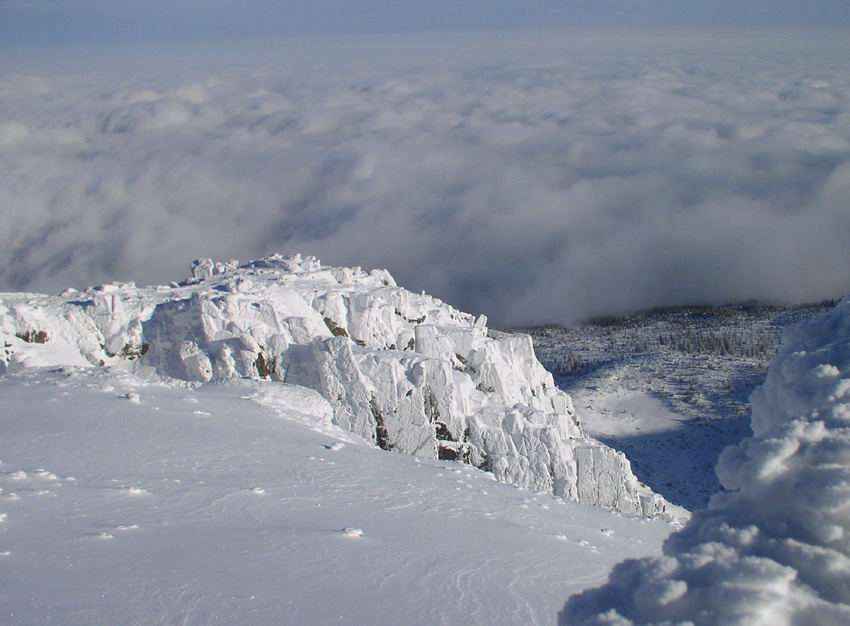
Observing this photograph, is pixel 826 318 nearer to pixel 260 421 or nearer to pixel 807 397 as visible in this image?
pixel 807 397

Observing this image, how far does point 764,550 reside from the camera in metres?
4.80

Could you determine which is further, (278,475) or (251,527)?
(278,475)

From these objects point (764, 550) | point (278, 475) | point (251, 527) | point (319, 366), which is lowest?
point (319, 366)

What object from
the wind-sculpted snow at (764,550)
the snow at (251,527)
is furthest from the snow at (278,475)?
the wind-sculpted snow at (764,550)

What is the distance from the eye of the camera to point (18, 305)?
3036 cm

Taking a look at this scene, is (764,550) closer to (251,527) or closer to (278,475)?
(251,527)

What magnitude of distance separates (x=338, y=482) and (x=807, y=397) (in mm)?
11984

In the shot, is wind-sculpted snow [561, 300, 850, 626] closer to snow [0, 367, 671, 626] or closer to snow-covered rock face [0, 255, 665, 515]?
snow [0, 367, 671, 626]

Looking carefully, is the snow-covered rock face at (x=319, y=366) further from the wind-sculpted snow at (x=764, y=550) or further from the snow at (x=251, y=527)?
the wind-sculpted snow at (x=764, y=550)

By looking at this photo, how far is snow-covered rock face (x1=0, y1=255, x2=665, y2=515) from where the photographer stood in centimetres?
3036

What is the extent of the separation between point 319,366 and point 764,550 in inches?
1085

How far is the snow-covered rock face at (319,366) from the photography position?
3036cm

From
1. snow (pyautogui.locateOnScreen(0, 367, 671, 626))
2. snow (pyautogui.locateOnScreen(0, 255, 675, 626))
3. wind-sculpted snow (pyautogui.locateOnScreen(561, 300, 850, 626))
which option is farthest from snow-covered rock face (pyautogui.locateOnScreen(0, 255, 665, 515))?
wind-sculpted snow (pyautogui.locateOnScreen(561, 300, 850, 626))

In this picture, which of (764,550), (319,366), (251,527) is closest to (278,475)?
(251,527)
